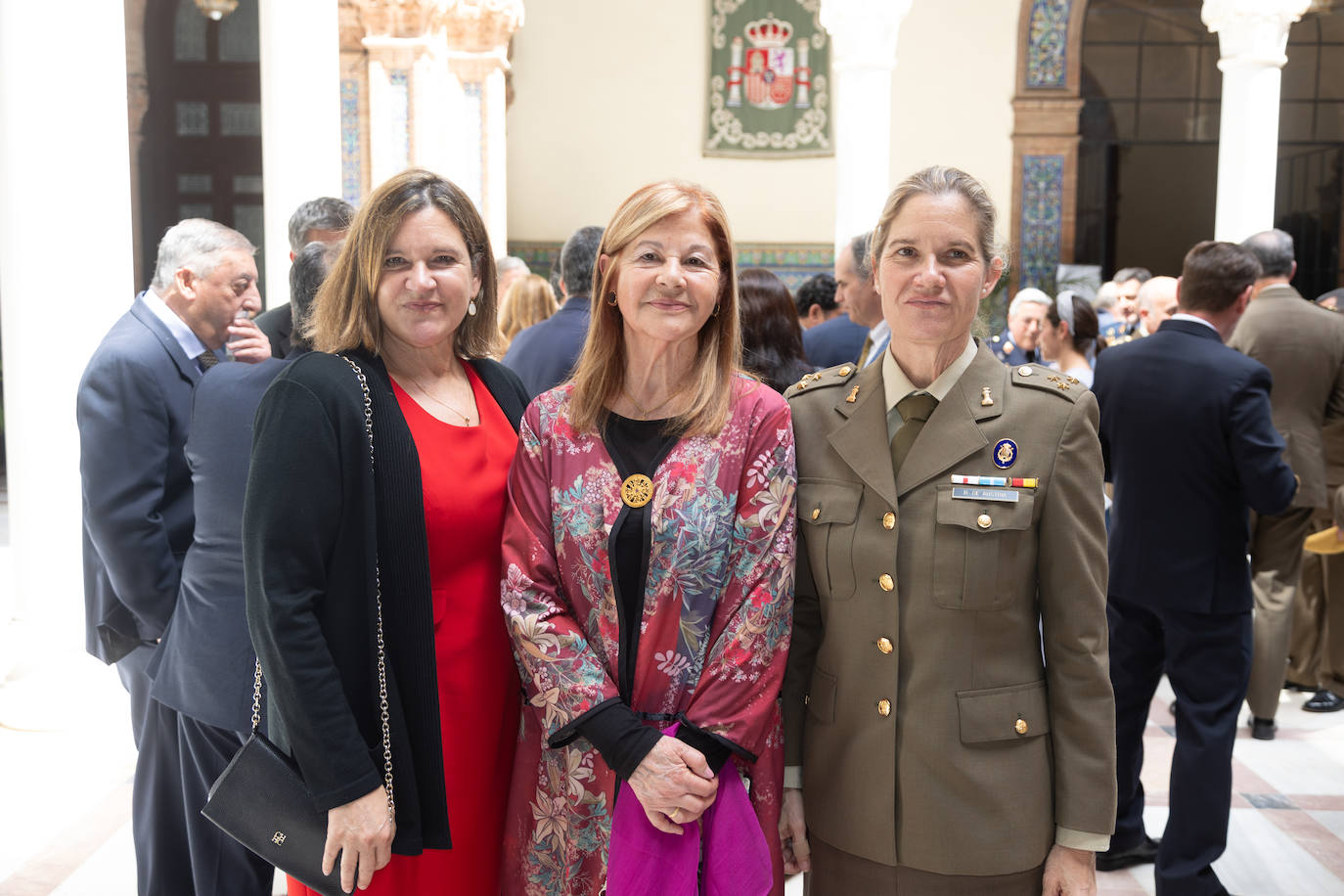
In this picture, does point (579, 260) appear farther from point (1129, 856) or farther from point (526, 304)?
point (1129, 856)

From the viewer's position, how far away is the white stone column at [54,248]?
4.50m

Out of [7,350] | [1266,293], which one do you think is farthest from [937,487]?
[7,350]

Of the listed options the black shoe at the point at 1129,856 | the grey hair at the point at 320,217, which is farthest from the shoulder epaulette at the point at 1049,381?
the grey hair at the point at 320,217

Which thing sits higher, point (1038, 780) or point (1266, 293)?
point (1266, 293)

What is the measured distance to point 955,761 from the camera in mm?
1912

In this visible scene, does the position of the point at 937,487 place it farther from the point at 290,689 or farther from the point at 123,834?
the point at 123,834

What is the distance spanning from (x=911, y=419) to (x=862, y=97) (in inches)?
243

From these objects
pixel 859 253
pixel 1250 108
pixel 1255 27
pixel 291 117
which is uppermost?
pixel 1255 27

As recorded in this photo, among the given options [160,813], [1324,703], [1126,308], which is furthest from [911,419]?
[1126,308]

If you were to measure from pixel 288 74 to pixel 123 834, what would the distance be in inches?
129

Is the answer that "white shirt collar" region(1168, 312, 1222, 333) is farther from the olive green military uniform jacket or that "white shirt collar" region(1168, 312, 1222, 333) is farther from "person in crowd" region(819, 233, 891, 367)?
the olive green military uniform jacket

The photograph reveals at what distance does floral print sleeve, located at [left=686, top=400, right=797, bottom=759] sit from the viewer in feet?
6.19

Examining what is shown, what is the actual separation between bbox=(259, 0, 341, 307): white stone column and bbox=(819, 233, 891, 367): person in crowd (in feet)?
7.84

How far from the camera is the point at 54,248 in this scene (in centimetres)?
455
